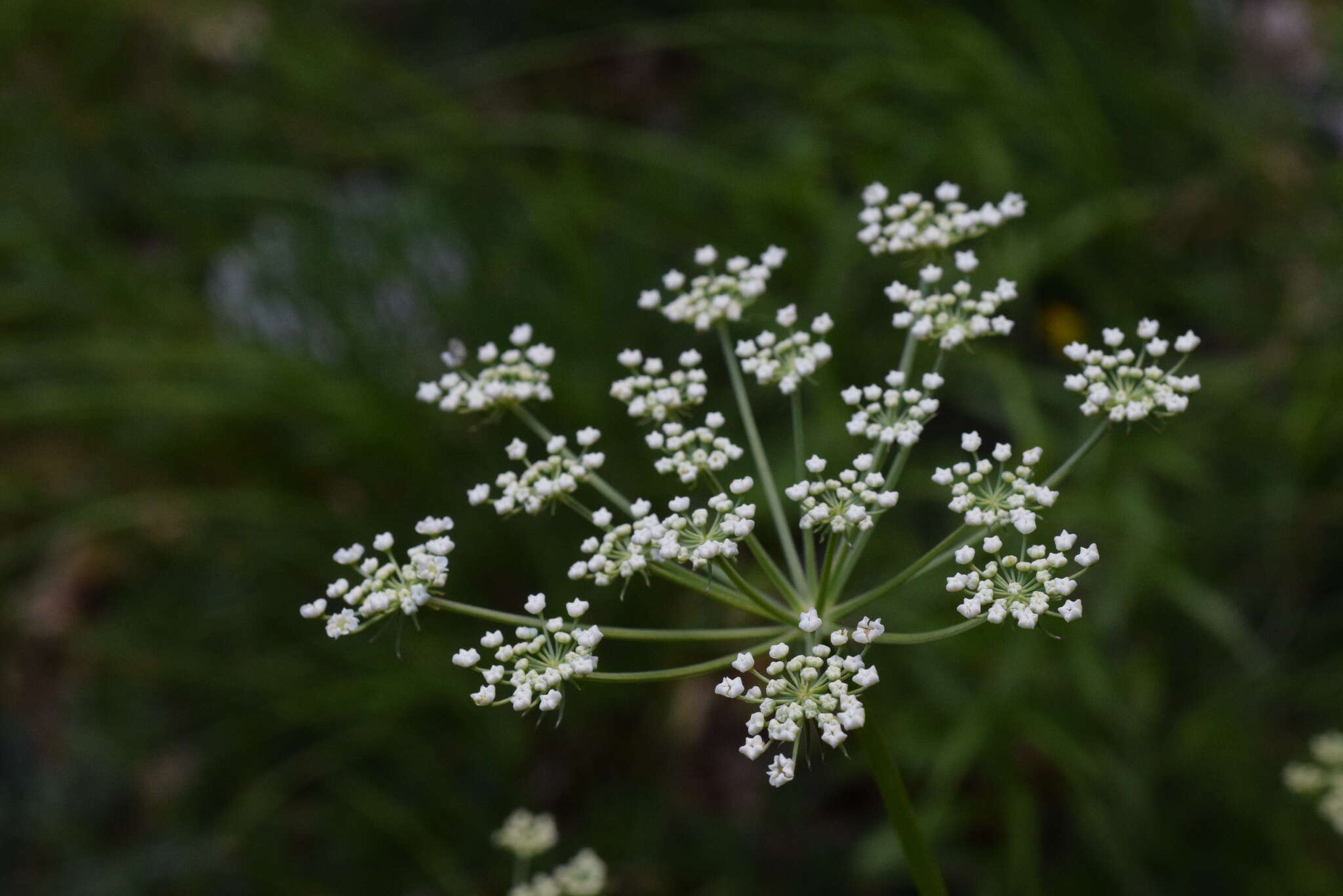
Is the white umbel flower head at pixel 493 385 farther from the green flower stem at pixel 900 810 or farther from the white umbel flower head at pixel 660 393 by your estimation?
the green flower stem at pixel 900 810

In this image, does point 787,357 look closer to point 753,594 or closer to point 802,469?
point 802,469

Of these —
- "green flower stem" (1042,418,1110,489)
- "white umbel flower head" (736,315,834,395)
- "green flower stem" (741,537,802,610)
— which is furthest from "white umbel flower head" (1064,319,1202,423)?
"green flower stem" (741,537,802,610)

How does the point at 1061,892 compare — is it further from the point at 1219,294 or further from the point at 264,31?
the point at 264,31

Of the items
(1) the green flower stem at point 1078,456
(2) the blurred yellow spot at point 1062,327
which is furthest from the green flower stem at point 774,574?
(2) the blurred yellow spot at point 1062,327

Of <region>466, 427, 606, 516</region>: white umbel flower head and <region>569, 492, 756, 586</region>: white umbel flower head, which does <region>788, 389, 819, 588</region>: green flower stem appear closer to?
<region>569, 492, 756, 586</region>: white umbel flower head

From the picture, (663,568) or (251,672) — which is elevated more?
(251,672)

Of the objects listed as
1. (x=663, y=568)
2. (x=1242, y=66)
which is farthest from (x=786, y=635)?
(x=1242, y=66)
